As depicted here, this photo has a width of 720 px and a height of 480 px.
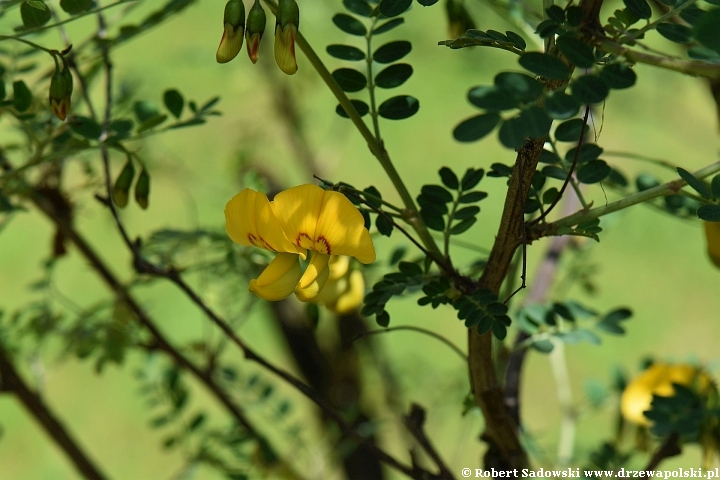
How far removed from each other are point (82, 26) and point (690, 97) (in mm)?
2004

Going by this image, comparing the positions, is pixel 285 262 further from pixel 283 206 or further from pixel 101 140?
pixel 101 140

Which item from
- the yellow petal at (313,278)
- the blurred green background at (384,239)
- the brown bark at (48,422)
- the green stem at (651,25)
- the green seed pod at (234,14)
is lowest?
the blurred green background at (384,239)

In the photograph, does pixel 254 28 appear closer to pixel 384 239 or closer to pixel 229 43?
pixel 229 43

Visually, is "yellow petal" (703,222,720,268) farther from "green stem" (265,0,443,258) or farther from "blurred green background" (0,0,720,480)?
"blurred green background" (0,0,720,480)

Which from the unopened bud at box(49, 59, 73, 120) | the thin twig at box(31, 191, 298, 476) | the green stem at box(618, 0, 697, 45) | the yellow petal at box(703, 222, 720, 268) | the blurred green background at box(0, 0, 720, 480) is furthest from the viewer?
the blurred green background at box(0, 0, 720, 480)

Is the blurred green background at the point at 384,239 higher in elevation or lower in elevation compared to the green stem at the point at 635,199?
lower

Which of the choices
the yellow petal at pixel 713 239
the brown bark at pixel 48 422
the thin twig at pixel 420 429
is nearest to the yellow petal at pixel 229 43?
the thin twig at pixel 420 429

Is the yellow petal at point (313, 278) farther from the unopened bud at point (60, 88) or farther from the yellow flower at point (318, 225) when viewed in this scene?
the unopened bud at point (60, 88)

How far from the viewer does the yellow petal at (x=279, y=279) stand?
0.58m

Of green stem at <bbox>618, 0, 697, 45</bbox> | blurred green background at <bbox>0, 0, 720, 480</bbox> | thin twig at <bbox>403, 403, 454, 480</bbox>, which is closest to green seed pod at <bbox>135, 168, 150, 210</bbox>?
thin twig at <bbox>403, 403, 454, 480</bbox>

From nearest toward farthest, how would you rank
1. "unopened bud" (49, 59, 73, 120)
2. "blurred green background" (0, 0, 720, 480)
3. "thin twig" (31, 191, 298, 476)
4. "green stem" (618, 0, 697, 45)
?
"green stem" (618, 0, 697, 45) → "unopened bud" (49, 59, 73, 120) → "thin twig" (31, 191, 298, 476) → "blurred green background" (0, 0, 720, 480)

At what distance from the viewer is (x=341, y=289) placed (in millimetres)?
684

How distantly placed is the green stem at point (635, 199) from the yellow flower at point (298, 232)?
132mm

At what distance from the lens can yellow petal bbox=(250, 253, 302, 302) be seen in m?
0.58
